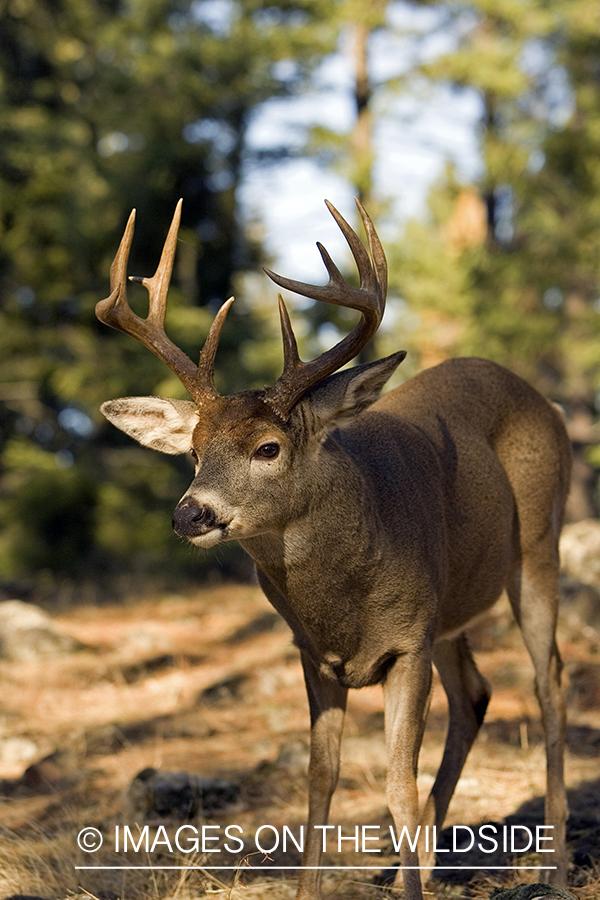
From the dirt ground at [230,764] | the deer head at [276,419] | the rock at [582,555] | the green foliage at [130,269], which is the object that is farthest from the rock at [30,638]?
the deer head at [276,419]

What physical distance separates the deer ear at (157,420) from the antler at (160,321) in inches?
4.6

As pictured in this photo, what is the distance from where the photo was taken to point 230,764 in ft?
20.9

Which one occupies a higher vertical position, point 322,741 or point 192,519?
point 192,519

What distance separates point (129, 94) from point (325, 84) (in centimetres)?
394

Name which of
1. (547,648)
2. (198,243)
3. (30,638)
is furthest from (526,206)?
Result: (547,648)

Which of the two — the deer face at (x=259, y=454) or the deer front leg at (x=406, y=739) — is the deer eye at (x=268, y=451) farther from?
the deer front leg at (x=406, y=739)

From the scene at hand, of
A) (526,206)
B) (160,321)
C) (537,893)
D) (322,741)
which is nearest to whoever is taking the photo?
(537,893)

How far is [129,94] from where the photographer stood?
56.0 feet

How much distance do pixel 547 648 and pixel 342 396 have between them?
1836mm

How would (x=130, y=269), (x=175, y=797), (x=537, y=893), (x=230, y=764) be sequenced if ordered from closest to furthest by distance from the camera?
(x=537, y=893) → (x=175, y=797) → (x=230, y=764) → (x=130, y=269)

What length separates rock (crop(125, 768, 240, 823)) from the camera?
17.3 ft

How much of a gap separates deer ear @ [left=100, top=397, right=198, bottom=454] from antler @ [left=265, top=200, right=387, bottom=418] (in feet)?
1.44

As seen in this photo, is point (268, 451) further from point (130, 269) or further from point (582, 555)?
point (130, 269)

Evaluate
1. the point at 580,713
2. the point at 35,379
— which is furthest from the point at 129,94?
the point at 580,713
